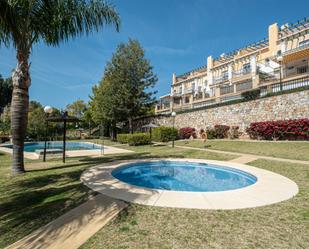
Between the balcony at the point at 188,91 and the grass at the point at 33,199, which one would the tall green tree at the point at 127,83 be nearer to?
the balcony at the point at 188,91

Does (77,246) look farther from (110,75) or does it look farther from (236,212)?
(110,75)

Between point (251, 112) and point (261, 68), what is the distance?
11.7 meters

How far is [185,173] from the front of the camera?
9.65 metres

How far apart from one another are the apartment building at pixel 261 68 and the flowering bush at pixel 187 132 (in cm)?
346

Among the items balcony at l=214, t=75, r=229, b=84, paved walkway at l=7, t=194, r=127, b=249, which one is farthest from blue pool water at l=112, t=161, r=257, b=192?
balcony at l=214, t=75, r=229, b=84

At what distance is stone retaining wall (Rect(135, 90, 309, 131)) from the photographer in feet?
49.3

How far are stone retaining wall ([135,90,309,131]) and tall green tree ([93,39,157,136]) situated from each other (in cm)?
593

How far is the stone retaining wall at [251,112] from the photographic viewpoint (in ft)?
49.3

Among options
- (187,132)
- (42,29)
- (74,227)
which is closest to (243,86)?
(187,132)

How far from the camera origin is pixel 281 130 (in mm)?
14969

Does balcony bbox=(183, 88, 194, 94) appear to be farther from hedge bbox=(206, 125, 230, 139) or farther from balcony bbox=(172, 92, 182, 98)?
hedge bbox=(206, 125, 230, 139)

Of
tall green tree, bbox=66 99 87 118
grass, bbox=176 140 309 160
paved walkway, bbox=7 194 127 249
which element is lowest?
paved walkway, bbox=7 194 127 249

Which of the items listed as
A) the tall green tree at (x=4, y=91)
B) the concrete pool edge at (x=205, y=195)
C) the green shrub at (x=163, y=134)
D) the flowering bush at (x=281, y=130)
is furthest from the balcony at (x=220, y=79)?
the tall green tree at (x=4, y=91)

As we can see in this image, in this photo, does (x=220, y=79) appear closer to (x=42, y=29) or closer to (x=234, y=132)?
(x=234, y=132)
